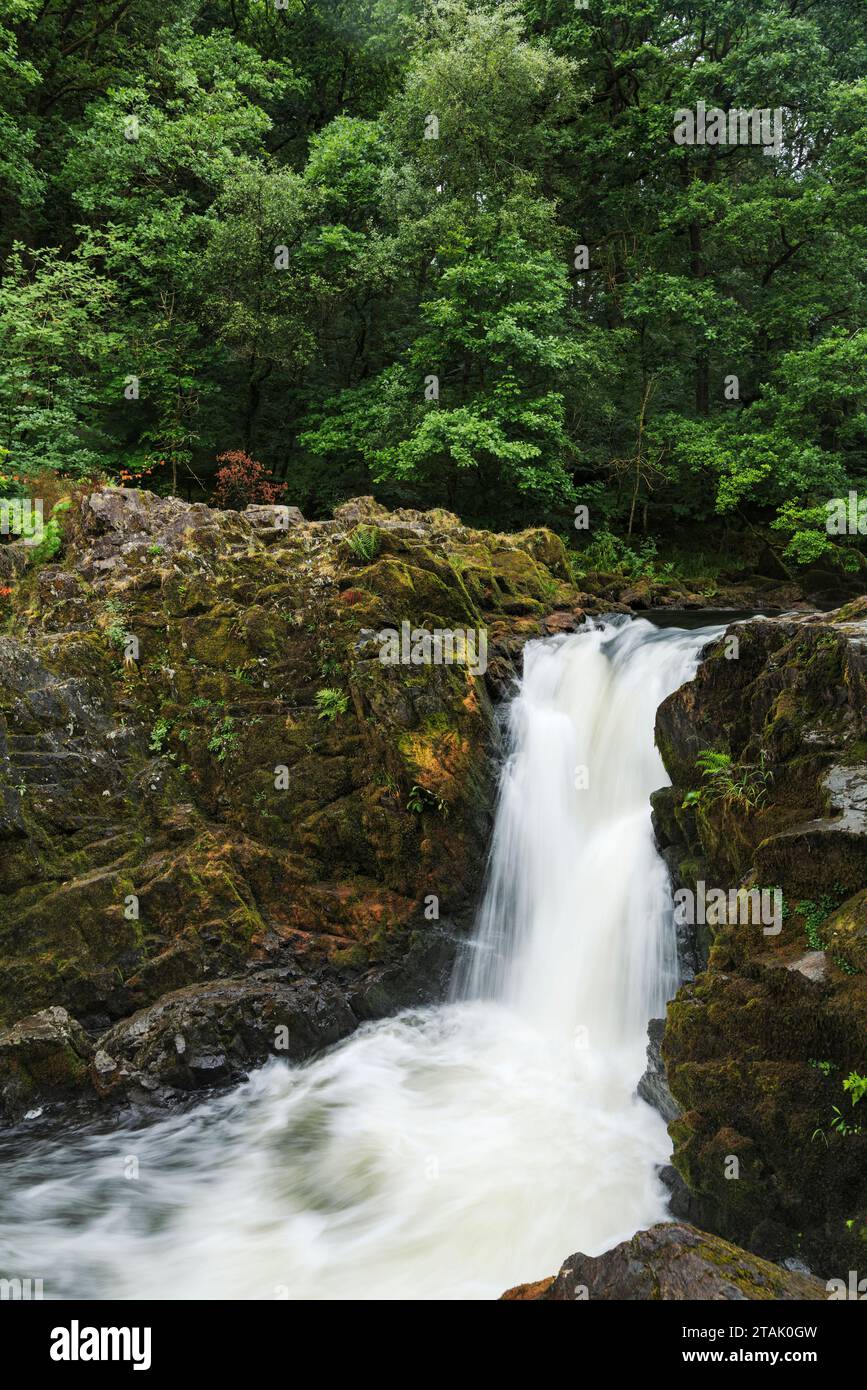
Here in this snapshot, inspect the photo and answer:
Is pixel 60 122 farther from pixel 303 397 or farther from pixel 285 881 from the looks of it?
pixel 285 881

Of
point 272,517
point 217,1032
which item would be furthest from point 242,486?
point 217,1032

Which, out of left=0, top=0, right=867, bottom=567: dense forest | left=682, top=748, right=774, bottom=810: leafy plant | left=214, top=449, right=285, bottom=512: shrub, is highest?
left=0, top=0, right=867, bottom=567: dense forest

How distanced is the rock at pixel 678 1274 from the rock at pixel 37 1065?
444 centimetres

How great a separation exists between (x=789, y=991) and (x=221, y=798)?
19.0ft

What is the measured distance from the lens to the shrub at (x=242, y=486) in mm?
16125

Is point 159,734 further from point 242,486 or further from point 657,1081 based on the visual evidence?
point 242,486

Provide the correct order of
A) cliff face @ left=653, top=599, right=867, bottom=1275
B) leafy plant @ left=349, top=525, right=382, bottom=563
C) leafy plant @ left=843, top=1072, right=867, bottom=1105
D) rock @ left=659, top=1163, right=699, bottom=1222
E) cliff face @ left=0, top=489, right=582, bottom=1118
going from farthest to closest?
leafy plant @ left=349, top=525, right=382, bottom=563 → cliff face @ left=0, top=489, right=582, bottom=1118 → rock @ left=659, top=1163, right=699, bottom=1222 → cliff face @ left=653, top=599, right=867, bottom=1275 → leafy plant @ left=843, top=1072, right=867, bottom=1105

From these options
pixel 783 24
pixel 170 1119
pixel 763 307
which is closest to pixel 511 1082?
pixel 170 1119

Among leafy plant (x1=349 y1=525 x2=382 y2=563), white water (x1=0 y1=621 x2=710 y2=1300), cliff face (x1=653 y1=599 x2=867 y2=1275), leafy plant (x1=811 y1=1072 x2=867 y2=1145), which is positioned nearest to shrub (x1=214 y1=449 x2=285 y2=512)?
leafy plant (x1=349 y1=525 x2=382 y2=563)

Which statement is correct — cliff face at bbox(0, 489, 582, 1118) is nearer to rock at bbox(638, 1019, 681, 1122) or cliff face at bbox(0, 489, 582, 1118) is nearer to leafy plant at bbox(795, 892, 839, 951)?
rock at bbox(638, 1019, 681, 1122)

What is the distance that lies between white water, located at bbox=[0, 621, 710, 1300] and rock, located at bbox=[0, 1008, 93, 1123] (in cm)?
41

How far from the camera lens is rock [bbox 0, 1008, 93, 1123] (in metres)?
6.51

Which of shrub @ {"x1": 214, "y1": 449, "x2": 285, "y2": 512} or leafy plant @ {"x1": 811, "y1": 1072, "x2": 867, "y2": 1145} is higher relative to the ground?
shrub @ {"x1": 214, "y1": 449, "x2": 285, "y2": 512}

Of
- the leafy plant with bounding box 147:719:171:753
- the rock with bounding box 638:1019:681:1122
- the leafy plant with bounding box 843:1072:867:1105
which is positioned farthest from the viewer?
the leafy plant with bounding box 147:719:171:753
